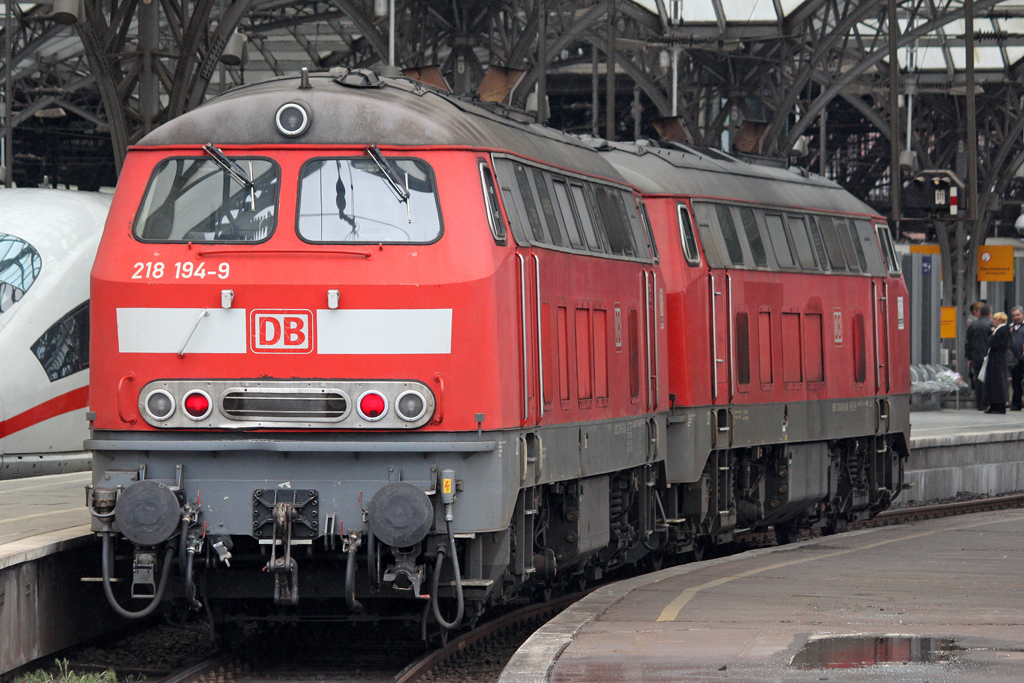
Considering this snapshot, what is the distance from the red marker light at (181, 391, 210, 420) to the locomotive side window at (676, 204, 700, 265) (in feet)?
20.7

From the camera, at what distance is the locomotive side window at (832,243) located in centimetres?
1759

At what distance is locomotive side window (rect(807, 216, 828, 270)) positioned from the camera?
1731cm

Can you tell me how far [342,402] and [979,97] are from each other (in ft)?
125

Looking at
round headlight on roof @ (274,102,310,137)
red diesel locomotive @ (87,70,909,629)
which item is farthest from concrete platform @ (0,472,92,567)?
round headlight on roof @ (274,102,310,137)

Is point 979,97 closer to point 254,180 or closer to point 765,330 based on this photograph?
point 765,330

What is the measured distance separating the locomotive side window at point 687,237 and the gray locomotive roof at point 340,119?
14.6 ft

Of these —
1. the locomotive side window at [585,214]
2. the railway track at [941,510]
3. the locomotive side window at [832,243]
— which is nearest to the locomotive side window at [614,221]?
the locomotive side window at [585,214]

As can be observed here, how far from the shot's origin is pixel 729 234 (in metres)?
15.6

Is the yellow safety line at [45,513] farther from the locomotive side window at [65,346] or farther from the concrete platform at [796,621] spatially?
the locomotive side window at [65,346]

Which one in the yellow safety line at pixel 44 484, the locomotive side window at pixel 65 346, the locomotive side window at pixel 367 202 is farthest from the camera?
the locomotive side window at pixel 65 346

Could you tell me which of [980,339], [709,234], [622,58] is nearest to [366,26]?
[622,58]

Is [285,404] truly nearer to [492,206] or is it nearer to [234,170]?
[234,170]

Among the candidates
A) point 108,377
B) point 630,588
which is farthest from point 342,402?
point 630,588

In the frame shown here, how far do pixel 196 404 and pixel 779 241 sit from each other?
8.49 m
